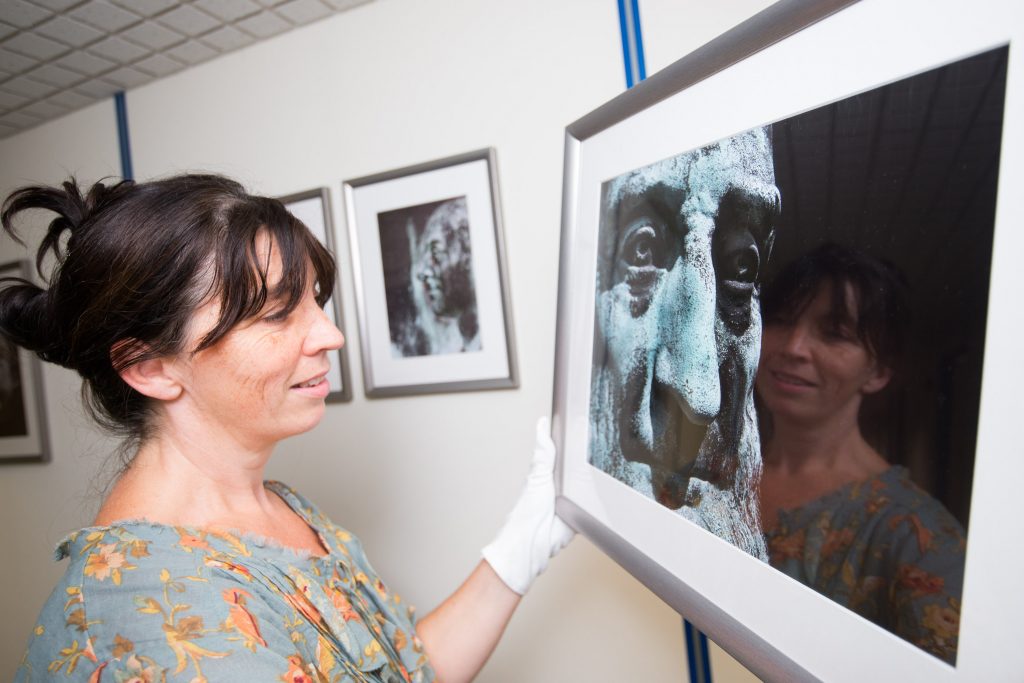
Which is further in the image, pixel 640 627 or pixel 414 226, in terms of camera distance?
pixel 414 226

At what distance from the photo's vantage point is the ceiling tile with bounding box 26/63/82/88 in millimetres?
1735

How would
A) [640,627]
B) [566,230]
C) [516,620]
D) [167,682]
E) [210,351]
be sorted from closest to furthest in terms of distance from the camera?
[167,682], [210,351], [566,230], [640,627], [516,620]

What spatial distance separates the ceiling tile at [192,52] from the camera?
1677 millimetres

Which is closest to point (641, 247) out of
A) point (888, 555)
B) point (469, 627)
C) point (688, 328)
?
point (688, 328)

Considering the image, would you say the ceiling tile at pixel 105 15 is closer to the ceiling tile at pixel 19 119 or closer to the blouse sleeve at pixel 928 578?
the ceiling tile at pixel 19 119

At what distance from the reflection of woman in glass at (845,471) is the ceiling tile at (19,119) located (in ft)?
7.77

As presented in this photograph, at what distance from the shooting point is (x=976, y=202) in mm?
362

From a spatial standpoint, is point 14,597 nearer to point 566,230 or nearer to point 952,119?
point 566,230

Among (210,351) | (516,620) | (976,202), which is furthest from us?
(516,620)

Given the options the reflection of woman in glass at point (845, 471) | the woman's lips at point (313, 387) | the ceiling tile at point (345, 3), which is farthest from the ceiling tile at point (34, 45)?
the reflection of woman in glass at point (845, 471)

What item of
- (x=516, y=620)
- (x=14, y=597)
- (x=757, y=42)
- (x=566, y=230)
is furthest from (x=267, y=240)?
(x=14, y=597)

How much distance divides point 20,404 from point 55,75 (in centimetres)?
109

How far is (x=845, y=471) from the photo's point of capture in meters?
0.46

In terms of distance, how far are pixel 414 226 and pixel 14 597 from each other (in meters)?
1.99
